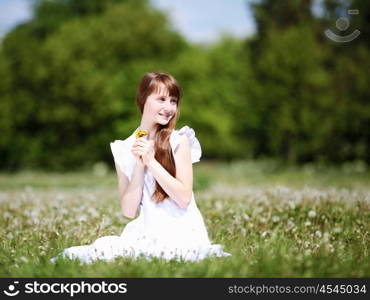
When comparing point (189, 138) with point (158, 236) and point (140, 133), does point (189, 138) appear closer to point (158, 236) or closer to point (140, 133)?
point (140, 133)

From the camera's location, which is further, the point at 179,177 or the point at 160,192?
the point at 160,192

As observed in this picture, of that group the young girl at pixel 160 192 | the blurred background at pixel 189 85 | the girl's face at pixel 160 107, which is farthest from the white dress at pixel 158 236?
the blurred background at pixel 189 85

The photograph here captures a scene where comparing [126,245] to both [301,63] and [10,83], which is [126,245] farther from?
[10,83]

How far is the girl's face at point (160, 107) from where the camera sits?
4.01 meters

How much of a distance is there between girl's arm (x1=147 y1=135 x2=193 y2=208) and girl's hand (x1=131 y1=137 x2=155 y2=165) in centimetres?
3

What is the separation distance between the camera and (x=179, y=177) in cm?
396

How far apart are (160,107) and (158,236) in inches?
39.7

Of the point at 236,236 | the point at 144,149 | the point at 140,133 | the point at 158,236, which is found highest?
the point at 140,133

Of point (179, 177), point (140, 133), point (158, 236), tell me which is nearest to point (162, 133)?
point (140, 133)

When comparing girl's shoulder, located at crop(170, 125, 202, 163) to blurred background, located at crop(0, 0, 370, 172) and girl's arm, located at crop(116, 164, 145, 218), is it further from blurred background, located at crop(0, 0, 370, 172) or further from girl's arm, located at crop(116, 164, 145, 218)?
blurred background, located at crop(0, 0, 370, 172)

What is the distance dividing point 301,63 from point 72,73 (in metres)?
9.92

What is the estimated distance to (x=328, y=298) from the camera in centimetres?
353

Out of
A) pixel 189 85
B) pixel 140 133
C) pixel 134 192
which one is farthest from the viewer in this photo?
pixel 189 85

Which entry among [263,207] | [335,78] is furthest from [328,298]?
[335,78]
